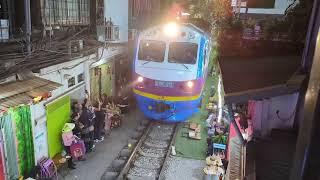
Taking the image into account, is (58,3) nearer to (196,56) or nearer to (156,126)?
(196,56)

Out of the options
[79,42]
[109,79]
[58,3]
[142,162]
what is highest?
[58,3]

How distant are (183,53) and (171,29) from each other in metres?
1.15

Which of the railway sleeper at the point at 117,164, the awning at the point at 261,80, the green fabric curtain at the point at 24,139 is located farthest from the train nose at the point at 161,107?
the awning at the point at 261,80

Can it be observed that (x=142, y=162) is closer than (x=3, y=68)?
No

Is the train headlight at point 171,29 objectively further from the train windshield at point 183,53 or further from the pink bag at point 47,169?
the pink bag at point 47,169

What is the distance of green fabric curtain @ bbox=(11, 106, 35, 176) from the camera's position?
27.2 ft

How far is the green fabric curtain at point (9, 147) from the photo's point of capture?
25.4 feet

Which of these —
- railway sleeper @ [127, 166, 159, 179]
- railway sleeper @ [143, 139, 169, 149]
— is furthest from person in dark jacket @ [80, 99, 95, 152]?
railway sleeper @ [143, 139, 169, 149]

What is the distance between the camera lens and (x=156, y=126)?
1350cm

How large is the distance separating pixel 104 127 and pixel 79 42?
3.56m

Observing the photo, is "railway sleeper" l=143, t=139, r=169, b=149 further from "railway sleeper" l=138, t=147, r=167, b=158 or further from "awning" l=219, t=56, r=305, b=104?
"awning" l=219, t=56, r=305, b=104

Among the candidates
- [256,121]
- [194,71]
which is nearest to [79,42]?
[194,71]

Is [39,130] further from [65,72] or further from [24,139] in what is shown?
[65,72]

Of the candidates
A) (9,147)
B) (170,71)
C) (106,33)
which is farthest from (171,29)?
(9,147)
